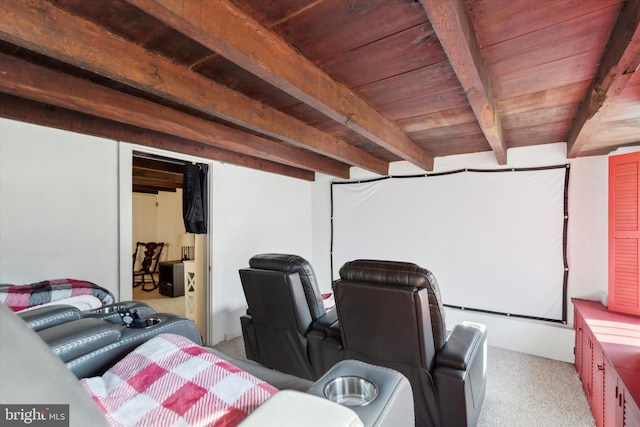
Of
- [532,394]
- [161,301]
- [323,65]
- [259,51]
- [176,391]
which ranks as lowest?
[161,301]

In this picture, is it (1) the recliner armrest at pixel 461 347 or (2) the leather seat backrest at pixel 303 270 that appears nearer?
(1) the recliner armrest at pixel 461 347

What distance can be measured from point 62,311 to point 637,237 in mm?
3613

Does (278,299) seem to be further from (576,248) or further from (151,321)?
(576,248)

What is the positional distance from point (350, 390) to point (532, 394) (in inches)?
94.6

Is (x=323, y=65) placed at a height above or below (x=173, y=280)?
above

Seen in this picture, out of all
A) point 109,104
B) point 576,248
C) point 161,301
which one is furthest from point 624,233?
point 161,301

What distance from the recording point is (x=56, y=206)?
88.0 inches

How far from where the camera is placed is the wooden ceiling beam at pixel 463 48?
3.33 ft

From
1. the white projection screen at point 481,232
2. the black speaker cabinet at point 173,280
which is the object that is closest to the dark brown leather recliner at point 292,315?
the white projection screen at point 481,232

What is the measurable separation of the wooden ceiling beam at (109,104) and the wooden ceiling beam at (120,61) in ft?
1.55

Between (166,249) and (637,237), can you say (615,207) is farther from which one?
(166,249)

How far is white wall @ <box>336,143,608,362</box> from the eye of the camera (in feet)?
9.23

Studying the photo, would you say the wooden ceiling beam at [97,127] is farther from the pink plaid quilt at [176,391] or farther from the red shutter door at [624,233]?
the red shutter door at [624,233]

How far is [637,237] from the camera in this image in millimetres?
2129
